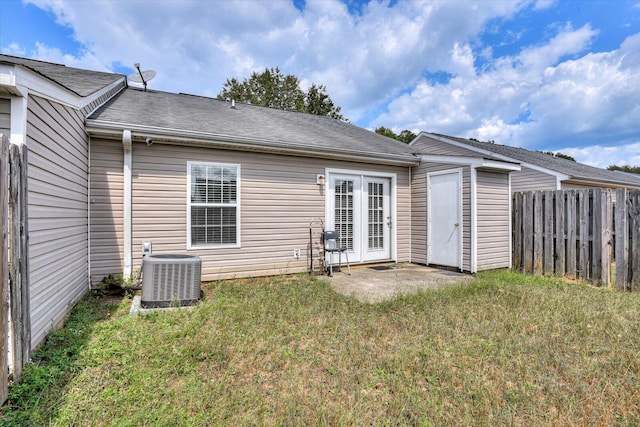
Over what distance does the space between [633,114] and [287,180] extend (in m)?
23.8

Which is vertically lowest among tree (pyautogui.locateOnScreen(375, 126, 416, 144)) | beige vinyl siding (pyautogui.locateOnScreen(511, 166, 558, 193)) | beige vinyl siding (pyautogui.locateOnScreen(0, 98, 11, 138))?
beige vinyl siding (pyautogui.locateOnScreen(0, 98, 11, 138))

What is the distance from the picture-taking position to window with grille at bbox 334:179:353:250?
6.70m

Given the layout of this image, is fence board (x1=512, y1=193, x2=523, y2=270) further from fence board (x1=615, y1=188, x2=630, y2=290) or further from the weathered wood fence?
the weathered wood fence

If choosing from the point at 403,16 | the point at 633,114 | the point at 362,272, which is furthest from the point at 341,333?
the point at 633,114

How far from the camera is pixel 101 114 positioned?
4766mm

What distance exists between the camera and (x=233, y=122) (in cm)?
645

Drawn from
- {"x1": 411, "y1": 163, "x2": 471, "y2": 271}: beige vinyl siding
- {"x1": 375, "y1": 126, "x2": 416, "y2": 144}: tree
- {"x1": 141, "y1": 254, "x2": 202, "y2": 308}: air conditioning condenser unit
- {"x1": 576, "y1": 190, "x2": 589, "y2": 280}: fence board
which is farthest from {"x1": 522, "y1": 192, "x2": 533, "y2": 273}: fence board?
{"x1": 375, "y1": 126, "x2": 416, "y2": 144}: tree

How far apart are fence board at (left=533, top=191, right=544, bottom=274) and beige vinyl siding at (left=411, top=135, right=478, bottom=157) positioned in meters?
1.96

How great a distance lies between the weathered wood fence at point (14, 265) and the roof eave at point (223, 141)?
2.38 m

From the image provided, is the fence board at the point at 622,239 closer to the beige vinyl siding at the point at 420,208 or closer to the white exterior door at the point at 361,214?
the beige vinyl siding at the point at 420,208

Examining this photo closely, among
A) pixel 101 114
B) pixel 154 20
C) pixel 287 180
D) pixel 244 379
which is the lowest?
pixel 244 379

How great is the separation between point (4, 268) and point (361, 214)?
19.2 feet

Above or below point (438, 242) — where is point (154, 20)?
above

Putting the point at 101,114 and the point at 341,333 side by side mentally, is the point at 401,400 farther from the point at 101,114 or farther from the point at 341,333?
the point at 101,114
